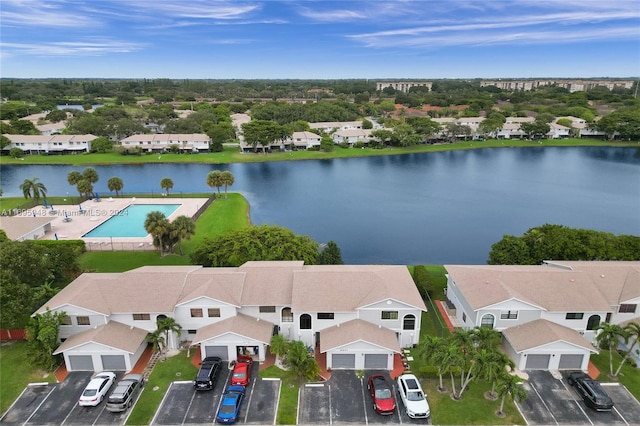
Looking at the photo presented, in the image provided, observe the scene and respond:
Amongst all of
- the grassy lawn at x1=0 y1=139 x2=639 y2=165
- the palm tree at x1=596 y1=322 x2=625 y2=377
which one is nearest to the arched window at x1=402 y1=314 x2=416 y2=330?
the palm tree at x1=596 y1=322 x2=625 y2=377

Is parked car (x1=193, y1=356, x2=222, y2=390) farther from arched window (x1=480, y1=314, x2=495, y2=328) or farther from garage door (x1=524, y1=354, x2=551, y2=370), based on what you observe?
garage door (x1=524, y1=354, x2=551, y2=370)

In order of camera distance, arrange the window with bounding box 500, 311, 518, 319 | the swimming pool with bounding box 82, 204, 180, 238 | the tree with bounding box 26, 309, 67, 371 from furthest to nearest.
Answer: the swimming pool with bounding box 82, 204, 180, 238 → the window with bounding box 500, 311, 518, 319 → the tree with bounding box 26, 309, 67, 371

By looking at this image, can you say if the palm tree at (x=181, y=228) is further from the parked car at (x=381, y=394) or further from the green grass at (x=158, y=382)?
the parked car at (x=381, y=394)

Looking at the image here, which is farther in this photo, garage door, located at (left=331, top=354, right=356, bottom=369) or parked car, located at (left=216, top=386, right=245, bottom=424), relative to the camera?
garage door, located at (left=331, top=354, right=356, bottom=369)

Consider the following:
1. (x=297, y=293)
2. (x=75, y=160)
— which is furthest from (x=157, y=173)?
(x=297, y=293)

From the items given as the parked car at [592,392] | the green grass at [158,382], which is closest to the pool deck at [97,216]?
the green grass at [158,382]

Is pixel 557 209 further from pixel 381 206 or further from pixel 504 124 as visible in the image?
pixel 504 124
